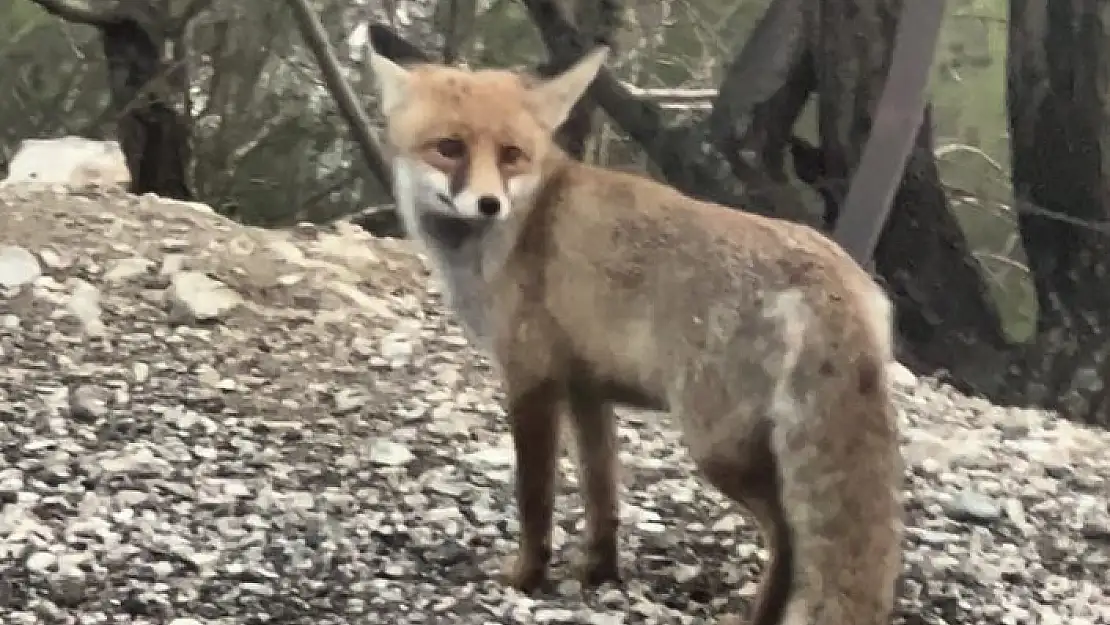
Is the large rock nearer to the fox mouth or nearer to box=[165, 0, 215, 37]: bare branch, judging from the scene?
box=[165, 0, 215, 37]: bare branch

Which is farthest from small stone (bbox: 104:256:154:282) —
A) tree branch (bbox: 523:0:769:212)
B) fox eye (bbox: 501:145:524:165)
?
fox eye (bbox: 501:145:524:165)

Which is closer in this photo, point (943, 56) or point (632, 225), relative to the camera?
point (632, 225)

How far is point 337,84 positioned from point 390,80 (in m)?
1.61

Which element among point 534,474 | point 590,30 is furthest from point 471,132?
point 590,30

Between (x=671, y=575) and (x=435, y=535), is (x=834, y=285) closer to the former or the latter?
(x=671, y=575)

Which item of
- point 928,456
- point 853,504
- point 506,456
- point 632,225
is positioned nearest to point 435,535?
point 506,456

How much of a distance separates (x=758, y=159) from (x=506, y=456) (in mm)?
1489

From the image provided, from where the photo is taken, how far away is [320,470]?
94.3 inches

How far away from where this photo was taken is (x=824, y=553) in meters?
1.60

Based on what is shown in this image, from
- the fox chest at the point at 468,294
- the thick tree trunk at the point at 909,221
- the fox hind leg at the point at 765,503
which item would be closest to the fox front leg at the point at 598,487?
the fox chest at the point at 468,294

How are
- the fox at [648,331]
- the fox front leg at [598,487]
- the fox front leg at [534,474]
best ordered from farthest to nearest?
the fox front leg at [598,487] < the fox front leg at [534,474] < the fox at [648,331]

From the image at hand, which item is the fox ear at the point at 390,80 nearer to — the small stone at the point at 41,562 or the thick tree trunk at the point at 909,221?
the small stone at the point at 41,562

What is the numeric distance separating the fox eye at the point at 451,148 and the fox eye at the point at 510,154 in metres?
0.06

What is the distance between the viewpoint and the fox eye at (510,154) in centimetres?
186
